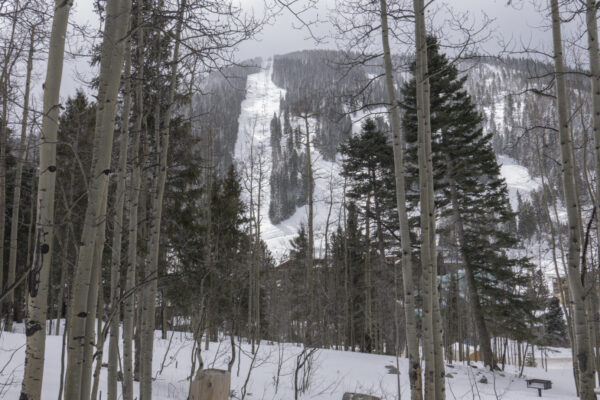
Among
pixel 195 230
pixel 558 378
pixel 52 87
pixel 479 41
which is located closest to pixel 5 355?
pixel 195 230

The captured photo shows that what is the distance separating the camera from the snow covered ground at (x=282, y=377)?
7.38 metres

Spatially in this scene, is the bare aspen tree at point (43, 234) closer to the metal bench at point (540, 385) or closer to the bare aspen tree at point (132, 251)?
the bare aspen tree at point (132, 251)

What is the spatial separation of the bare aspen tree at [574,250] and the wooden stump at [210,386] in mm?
3913

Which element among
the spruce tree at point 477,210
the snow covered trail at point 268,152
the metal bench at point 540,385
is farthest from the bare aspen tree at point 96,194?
the snow covered trail at point 268,152

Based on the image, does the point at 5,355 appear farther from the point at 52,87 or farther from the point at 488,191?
the point at 488,191

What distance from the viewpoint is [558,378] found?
16750 millimetres

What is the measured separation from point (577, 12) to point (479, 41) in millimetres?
1013

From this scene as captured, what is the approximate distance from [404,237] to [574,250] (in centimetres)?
181

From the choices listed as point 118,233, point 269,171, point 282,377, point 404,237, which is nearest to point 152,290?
point 118,233

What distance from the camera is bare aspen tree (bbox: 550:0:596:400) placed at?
4090mm

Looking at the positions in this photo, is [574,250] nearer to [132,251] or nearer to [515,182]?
[132,251]

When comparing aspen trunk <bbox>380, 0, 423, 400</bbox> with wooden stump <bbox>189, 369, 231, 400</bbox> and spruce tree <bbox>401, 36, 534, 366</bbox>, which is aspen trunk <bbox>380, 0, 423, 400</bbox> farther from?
spruce tree <bbox>401, 36, 534, 366</bbox>

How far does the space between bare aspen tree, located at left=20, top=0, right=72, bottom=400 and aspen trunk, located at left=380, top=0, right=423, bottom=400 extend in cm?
380

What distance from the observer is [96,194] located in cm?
207
